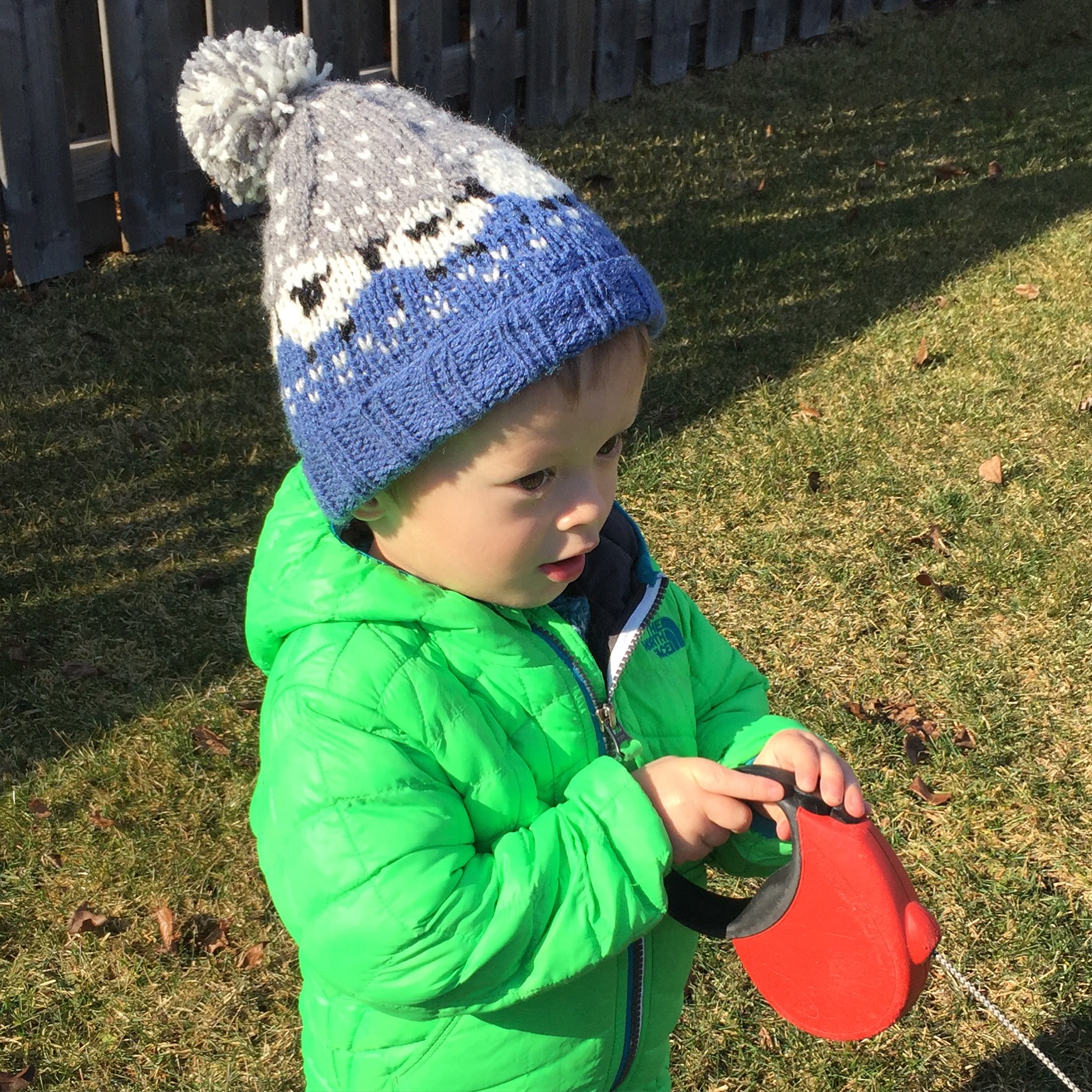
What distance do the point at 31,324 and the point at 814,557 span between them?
347 centimetres

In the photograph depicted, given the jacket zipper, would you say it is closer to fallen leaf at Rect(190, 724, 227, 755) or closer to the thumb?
the thumb

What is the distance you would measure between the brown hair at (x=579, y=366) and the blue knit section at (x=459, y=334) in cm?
2

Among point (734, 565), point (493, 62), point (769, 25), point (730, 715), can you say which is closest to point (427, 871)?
point (730, 715)

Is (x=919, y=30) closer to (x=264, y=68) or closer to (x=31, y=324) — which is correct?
(x=31, y=324)

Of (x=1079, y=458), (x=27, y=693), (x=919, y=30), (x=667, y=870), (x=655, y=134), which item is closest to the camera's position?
(x=667, y=870)

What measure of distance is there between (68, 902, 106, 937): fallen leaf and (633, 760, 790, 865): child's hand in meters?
1.97

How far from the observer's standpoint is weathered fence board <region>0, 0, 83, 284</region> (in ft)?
17.9

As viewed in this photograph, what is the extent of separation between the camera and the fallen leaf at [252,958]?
311 cm

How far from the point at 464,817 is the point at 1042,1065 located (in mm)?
1902

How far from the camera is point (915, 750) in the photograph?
3602 mm

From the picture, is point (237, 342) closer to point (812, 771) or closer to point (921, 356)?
point (921, 356)

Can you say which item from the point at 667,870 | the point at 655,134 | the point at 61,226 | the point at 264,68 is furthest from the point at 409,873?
the point at 655,134

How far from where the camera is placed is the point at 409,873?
1579 mm

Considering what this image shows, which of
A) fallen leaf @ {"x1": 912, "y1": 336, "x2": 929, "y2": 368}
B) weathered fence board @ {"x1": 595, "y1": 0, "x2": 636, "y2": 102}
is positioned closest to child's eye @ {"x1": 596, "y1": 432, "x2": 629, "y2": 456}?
fallen leaf @ {"x1": 912, "y1": 336, "x2": 929, "y2": 368}
